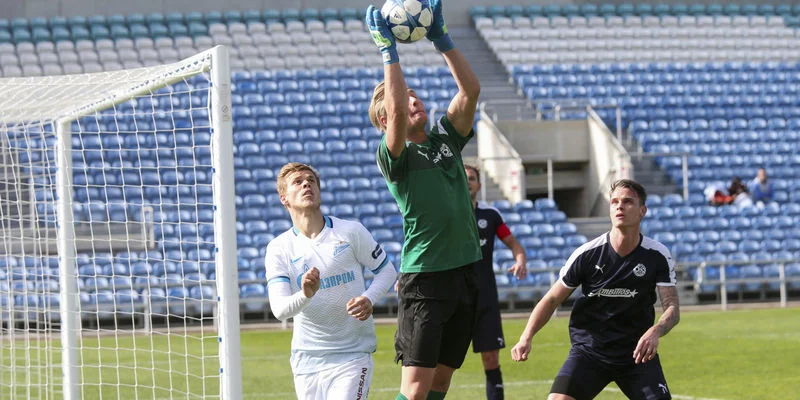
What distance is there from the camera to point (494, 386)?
319 inches

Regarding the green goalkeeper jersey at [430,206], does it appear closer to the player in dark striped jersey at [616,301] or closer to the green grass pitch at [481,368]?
the player in dark striped jersey at [616,301]

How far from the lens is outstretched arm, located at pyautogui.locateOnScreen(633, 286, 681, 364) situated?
205 inches

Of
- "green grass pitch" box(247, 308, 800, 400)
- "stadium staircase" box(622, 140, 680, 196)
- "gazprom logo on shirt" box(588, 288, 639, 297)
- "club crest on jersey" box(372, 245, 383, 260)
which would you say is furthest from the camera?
"stadium staircase" box(622, 140, 680, 196)

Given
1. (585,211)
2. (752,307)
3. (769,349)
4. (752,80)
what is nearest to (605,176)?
(585,211)

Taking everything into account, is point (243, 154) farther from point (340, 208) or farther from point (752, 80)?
point (752, 80)

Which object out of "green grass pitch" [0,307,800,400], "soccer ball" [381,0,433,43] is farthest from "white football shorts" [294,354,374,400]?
"green grass pitch" [0,307,800,400]

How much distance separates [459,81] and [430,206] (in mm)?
577

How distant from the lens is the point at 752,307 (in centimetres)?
1914

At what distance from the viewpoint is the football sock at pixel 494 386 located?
8.09 m

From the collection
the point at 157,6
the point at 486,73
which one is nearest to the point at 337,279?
the point at 486,73

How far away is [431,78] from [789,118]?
8.04 metres

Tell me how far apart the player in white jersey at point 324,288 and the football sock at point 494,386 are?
9.42 feet

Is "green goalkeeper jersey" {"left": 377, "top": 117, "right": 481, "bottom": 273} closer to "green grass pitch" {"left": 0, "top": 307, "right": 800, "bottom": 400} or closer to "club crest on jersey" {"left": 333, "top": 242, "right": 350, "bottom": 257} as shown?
"club crest on jersey" {"left": 333, "top": 242, "right": 350, "bottom": 257}

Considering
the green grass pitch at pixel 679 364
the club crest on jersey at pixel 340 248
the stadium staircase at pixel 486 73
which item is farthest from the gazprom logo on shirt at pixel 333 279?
the stadium staircase at pixel 486 73
